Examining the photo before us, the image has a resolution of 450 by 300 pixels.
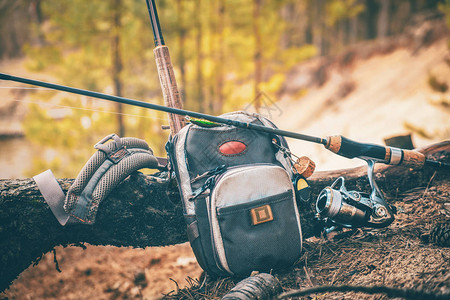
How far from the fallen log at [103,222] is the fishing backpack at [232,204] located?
0.82 ft

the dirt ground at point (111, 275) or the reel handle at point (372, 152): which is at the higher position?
the reel handle at point (372, 152)

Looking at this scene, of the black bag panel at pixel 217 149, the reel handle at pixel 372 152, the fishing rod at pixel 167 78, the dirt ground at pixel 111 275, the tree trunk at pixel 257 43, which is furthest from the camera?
the tree trunk at pixel 257 43

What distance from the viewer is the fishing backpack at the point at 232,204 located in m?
1.86

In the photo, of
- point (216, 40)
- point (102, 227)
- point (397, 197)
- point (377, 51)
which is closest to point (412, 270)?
point (397, 197)

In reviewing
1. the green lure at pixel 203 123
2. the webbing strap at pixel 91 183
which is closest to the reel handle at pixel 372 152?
the green lure at pixel 203 123

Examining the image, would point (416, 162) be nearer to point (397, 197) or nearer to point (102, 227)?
point (397, 197)

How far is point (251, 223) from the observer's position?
6.11 feet

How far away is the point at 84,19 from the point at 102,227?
288 inches

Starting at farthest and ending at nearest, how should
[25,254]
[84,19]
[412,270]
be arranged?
[84,19], [25,254], [412,270]

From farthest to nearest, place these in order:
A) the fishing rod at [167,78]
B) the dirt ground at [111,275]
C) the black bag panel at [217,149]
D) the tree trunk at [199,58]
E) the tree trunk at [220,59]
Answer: the tree trunk at [220,59]
the tree trunk at [199,58]
the dirt ground at [111,275]
the fishing rod at [167,78]
the black bag panel at [217,149]

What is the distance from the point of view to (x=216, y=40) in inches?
454

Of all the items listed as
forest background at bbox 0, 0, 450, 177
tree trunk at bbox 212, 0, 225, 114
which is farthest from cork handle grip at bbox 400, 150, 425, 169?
tree trunk at bbox 212, 0, 225, 114

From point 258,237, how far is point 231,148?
23.6 inches

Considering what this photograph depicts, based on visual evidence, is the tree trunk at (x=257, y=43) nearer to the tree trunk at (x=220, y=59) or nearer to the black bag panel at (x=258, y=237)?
the tree trunk at (x=220, y=59)
